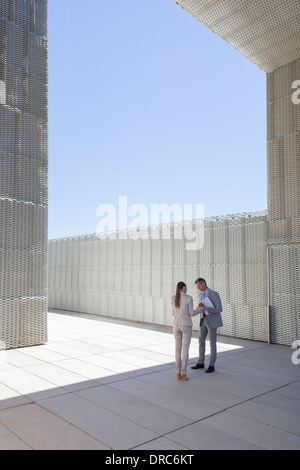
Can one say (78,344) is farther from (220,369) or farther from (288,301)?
(288,301)

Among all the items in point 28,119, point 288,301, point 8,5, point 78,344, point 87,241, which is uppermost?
point 8,5

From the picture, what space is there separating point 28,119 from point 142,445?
28.2 ft

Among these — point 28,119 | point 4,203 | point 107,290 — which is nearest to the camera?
point 4,203

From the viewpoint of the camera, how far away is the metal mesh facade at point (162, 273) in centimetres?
1112

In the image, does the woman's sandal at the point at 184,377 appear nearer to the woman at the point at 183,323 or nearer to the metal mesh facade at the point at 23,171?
the woman at the point at 183,323

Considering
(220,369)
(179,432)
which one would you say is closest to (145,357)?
(220,369)

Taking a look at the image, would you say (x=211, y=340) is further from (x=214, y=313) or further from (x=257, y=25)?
(x=257, y=25)

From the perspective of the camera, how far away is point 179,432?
4.38 m

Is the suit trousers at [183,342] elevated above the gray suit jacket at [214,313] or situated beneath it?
situated beneath

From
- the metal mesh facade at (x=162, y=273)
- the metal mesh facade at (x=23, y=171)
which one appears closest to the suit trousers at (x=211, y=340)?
the metal mesh facade at (x=162, y=273)

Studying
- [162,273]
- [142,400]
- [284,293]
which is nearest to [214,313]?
[142,400]

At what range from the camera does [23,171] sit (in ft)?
32.1

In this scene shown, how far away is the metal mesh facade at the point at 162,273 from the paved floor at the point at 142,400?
83.6 inches

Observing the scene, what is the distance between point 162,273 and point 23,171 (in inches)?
253
